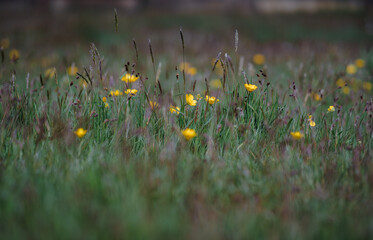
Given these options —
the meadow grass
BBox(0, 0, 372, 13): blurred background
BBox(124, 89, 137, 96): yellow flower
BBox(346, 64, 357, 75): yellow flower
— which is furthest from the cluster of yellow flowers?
BBox(0, 0, 372, 13): blurred background

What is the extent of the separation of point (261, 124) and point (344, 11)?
12386mm

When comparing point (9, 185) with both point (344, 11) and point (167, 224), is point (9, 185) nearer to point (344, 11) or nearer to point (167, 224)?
point (167, 224)

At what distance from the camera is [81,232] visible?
1.17 meters

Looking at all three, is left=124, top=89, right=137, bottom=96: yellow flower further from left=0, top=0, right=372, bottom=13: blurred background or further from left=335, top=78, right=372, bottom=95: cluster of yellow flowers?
left=0, top=0, right=372, bottom=13: blurred background

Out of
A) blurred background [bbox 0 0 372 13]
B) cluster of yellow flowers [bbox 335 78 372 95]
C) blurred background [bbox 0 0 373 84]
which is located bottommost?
cluster of yellow flowers [bbox 335 78 372 95]

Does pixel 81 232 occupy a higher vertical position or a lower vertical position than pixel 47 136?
lower

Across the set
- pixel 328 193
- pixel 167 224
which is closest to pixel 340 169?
pixel 328 193

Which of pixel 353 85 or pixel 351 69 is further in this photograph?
pixel 351 69

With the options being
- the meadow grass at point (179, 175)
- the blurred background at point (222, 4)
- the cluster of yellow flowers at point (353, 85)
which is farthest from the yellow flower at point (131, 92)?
the blurred background at point (222, 4)

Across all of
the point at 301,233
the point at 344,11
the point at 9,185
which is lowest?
the point at 301,233

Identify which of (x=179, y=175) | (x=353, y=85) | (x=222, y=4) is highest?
(x=222, y=4)

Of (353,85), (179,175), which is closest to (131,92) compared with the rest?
(179,175)

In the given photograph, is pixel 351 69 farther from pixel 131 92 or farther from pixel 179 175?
pixel 179 175

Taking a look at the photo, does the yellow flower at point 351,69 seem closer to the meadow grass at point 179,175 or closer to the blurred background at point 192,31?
the blurred background at point 192,31
